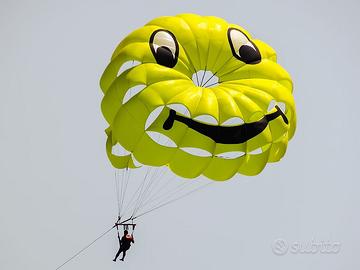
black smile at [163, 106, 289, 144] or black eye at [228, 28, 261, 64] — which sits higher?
black eye at [228, 28, 261, 64]

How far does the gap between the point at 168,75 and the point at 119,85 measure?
1401 mm

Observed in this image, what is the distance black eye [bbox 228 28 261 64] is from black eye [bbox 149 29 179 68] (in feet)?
5.70

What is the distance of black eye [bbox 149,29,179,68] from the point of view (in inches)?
955

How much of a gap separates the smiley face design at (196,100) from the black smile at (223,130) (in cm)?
3

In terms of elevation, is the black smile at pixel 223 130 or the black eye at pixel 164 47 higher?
the black eye at pixel 164 47

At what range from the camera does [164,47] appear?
2444 centimetres

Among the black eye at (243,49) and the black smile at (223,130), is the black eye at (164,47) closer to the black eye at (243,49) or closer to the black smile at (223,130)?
the black smile at (223,130)

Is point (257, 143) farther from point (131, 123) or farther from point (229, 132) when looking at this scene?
point (131, 123)

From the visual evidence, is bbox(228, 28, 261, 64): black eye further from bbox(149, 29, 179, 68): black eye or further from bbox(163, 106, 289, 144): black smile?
bbox(163, 106, 289, 144): black smile

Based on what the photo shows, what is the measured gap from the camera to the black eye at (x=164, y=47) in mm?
24266

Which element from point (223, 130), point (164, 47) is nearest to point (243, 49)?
point (164, 47)

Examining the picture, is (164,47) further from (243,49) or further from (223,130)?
(223,130)

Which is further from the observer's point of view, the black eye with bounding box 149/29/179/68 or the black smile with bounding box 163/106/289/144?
the black eye with bounding box 149/29/179/68

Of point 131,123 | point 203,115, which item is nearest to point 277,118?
point 203,115
